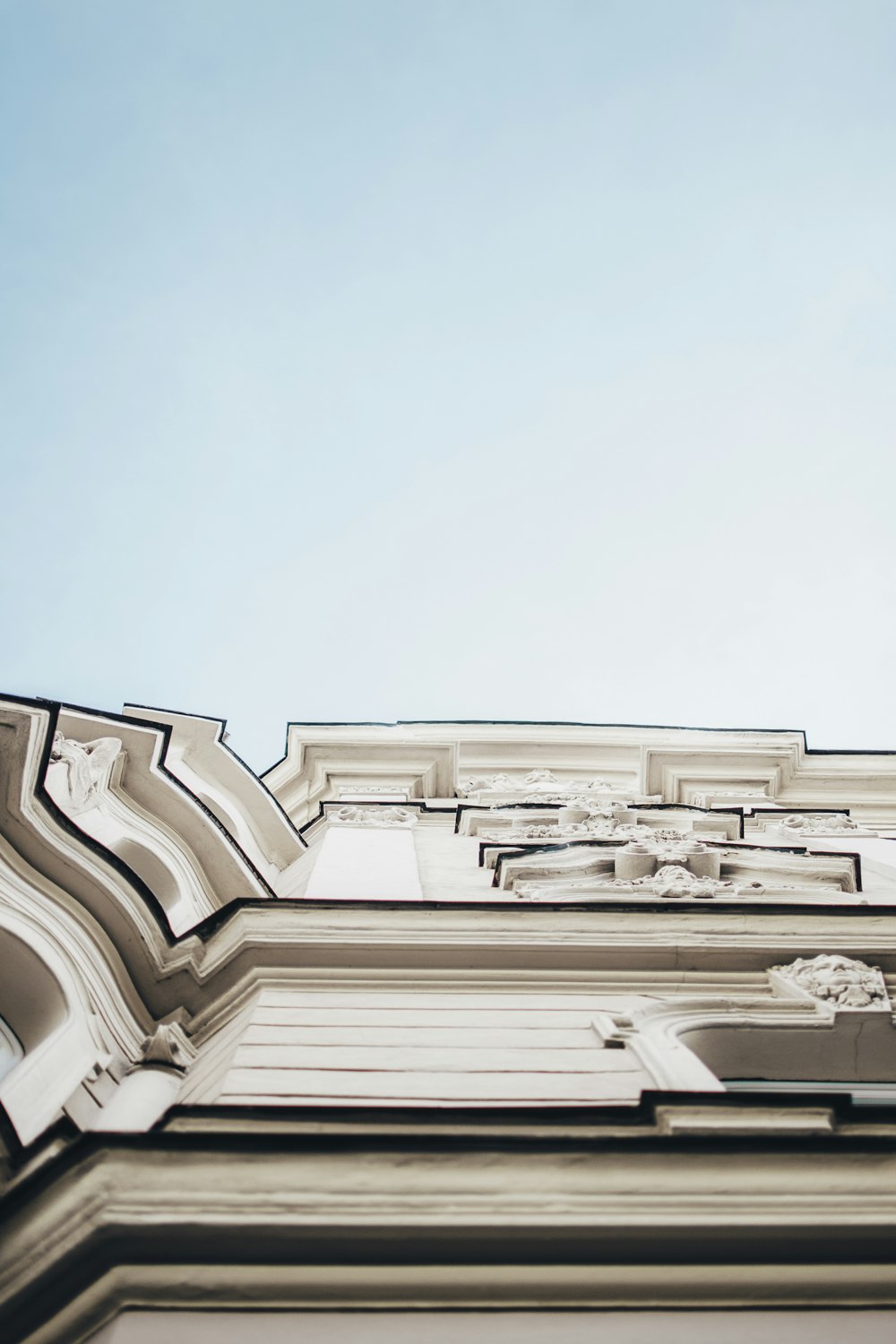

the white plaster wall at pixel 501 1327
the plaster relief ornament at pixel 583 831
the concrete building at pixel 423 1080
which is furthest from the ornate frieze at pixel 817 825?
the white plaster wall at pixel 501 1327

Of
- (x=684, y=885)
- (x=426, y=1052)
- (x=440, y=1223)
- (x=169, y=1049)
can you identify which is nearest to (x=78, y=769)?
(x=169, y=1049)

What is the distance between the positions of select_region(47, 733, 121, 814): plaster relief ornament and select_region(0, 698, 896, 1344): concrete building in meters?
0.04

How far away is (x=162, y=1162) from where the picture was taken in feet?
13.9

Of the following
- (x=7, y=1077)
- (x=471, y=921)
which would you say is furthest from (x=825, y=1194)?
(x=7, y=1077)

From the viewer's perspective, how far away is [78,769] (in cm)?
1190

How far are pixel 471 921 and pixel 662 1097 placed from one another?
9.85ft

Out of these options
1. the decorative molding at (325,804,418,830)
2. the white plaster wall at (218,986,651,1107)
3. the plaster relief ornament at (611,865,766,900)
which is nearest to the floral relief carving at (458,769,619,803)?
the decorative molding at (325,804,418,830)

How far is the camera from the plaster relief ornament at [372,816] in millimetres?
15367

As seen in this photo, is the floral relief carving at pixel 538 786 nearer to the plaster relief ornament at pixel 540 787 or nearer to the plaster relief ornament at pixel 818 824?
the plaster relief ornament at pixel 540 787

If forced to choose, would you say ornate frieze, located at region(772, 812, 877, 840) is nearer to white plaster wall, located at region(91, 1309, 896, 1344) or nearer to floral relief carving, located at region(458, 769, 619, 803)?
floral relief carving, located at region(458, 769, 619, 803)

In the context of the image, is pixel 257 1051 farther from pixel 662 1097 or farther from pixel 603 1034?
pixel 662 1097

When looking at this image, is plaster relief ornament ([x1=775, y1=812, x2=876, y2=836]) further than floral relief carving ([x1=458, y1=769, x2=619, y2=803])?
No

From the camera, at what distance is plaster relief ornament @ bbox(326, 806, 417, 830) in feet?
50.4

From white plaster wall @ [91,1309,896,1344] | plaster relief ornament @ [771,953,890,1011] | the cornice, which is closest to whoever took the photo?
white plaster wall @ [91,1309,896,1344]
